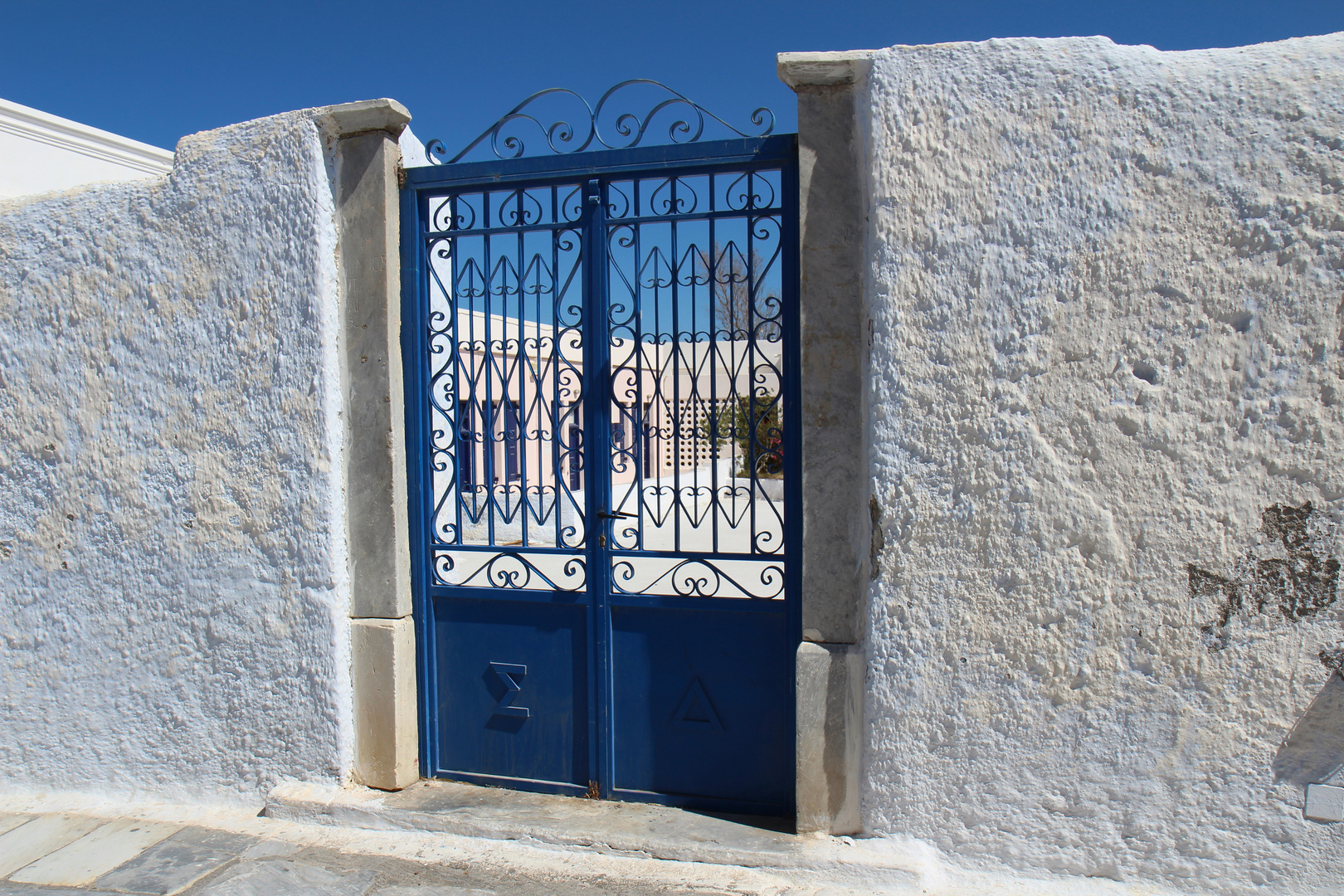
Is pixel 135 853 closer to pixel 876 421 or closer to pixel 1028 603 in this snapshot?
pixel 876 421

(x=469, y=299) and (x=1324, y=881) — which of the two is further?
(x=469, y=299)

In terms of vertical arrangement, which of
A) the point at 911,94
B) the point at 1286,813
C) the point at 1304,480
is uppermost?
the point at 911,94

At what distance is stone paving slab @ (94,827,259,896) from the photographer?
9.22ft

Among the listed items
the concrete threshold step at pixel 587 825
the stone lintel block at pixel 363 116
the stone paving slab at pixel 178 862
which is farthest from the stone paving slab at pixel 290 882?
the stone lintel block at pixel 363 116

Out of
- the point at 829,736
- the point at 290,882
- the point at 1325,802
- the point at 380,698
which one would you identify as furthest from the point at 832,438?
the point at 290,882

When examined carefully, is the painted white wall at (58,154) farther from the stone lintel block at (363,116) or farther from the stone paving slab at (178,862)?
the stone paving slab at (178,862)

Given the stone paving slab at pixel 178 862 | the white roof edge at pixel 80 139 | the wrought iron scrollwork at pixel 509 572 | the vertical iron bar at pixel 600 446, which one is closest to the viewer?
the stone paving slab at pixel 178 862

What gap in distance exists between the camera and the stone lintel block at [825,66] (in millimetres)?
2709

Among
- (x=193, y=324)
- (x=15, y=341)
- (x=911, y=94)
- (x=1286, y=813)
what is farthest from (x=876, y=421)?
(x=15, y=341)

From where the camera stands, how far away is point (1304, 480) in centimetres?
239

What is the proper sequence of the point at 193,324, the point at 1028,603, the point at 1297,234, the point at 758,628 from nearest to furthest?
the point at 1297,234
the point at 1028,603
the point at 758,628
the point at 193,324

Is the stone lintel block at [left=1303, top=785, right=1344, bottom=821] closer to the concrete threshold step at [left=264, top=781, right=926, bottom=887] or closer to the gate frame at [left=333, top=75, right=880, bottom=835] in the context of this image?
the concrete threshold step at [left=264, top=781, right=926, bottom=887]

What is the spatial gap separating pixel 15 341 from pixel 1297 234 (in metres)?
4.67

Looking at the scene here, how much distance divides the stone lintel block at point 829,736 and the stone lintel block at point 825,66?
1.90 m
